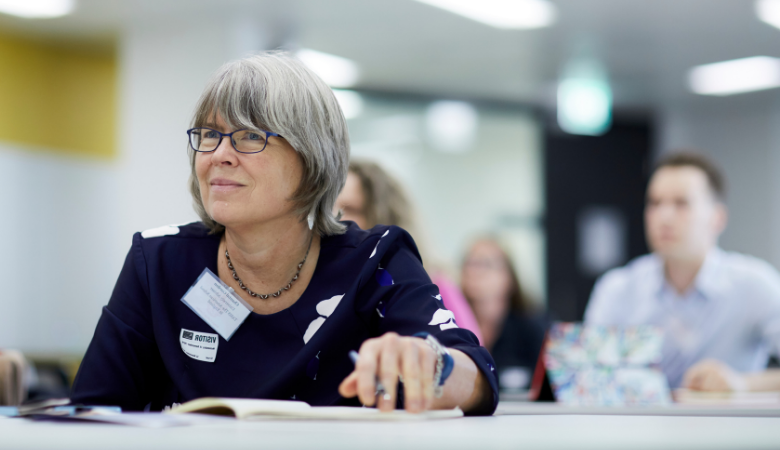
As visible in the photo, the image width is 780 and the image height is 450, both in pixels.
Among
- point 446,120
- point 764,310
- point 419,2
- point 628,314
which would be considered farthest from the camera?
point 446,120

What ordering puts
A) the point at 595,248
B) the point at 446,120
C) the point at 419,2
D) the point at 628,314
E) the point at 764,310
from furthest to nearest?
the point at 595,248 → the point at 446,120 → the point at 419,2 → the point at 628,314 → the point at 764,310

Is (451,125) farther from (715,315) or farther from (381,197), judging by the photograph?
(381,197)

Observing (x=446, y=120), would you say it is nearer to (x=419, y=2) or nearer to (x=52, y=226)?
(x=419, y=2)

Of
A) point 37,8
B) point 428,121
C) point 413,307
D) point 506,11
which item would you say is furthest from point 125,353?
point 428,121

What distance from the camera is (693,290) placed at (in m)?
3.04

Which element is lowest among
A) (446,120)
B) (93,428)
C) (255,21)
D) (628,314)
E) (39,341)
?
(39,341)

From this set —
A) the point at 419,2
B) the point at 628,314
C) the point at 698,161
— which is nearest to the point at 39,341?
the point at 419,2

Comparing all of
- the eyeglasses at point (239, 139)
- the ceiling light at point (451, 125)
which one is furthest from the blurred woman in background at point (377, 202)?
the ceiling light at point (451, 125)

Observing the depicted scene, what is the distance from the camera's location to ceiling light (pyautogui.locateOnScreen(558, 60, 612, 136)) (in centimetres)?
658

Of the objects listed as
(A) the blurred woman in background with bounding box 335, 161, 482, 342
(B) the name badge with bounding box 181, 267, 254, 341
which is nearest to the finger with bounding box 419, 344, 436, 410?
(B) the name badge with bounding box 181, 267, 254, 341

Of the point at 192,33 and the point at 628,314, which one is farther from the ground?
the point at 192,33

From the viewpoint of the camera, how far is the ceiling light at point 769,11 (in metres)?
4.94

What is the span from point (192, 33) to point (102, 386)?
4279 millimetres

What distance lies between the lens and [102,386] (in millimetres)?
1237
